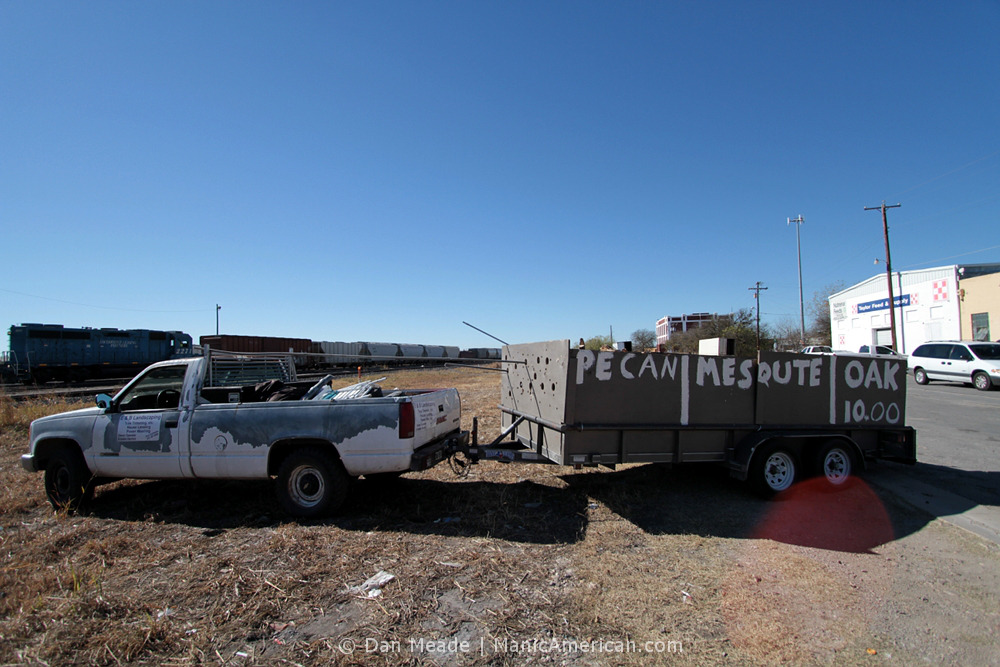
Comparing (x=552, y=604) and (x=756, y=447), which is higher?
(x=756, y=447)

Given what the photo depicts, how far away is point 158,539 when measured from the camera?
192 inches

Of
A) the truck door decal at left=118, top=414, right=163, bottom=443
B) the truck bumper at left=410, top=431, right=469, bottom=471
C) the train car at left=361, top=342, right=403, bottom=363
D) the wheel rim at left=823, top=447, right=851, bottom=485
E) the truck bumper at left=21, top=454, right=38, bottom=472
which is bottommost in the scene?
the wheel rim at left=823, top=447, right=851, bottom=485

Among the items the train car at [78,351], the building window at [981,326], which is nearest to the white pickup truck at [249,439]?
the train car at [78,351]

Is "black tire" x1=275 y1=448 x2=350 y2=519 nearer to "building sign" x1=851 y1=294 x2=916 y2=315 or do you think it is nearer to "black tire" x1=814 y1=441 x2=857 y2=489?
"black tire" x1=814 y1=441 x2=857 y2=489

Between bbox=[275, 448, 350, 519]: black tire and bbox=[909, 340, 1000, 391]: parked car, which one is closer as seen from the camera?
bbox=[275, 448, 350, 519]: black tire

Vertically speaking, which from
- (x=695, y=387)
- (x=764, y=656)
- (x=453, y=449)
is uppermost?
(x=695, y=387)

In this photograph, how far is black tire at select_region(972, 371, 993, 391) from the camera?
1872cm

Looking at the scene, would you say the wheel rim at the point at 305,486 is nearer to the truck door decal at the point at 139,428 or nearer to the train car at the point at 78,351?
the truck door decal at the point at 139,428

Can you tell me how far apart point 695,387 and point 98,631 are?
5.62m

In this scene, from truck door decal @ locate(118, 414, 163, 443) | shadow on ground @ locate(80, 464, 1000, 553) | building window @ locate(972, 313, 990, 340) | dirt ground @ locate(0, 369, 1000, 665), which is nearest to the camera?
A: dirt ground @ locate(0, 369, 1000, 665)

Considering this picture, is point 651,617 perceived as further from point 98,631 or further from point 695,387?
point 98,631

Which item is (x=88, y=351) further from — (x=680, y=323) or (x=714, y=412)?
(x=680, y=323)

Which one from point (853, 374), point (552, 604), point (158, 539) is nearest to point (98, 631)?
point (158, 539)

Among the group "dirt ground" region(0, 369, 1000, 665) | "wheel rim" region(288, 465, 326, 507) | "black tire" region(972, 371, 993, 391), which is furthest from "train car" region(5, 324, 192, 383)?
"black tire" region(972, 371, 993, 391)
